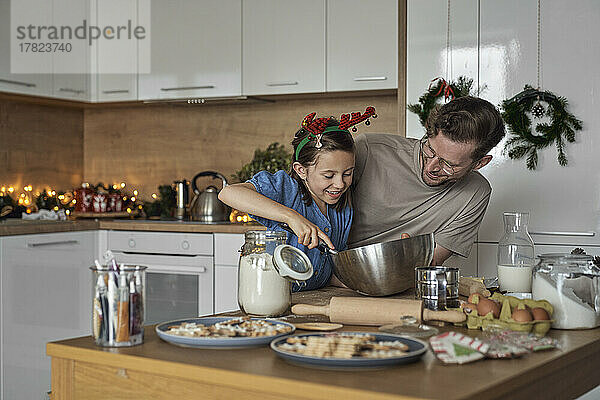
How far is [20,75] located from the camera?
364 cm

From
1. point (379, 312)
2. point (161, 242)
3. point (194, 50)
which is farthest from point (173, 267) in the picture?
point (379, 312)

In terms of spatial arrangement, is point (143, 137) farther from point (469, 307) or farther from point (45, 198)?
point (469, 307)

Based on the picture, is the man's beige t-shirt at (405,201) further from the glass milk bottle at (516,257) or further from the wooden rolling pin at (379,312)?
the wooden rolling pin at (379,312)

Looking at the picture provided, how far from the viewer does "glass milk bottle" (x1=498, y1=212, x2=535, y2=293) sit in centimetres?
158

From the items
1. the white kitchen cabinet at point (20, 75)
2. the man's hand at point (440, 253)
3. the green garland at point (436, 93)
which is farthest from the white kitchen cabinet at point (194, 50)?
the man's hand at point (440, 253)

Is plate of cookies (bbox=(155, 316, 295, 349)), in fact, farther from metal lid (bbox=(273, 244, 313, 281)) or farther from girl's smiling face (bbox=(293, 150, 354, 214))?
girl's smiling face (bbox=(293, 150, 354, 214))

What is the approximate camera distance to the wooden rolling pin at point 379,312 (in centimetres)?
132

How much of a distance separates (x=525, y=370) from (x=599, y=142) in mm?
2045

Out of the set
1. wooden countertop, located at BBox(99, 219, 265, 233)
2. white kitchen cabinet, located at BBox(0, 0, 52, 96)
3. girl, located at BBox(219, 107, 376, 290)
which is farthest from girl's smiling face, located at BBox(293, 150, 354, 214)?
white kitchen cabinet, located at BBox(0, 0, 52, 96)

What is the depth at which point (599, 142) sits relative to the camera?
9.29 feet

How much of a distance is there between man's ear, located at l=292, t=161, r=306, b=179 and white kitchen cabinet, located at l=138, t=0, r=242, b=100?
1892mm

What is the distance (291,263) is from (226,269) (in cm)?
203

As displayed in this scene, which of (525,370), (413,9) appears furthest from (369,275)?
(413,9)

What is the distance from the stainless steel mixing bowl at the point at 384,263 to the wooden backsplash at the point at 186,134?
7.17ft
